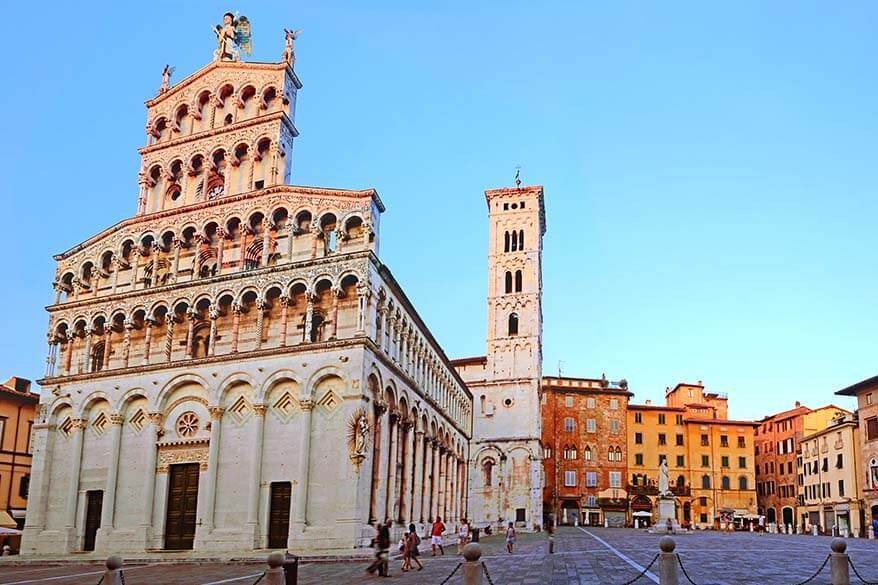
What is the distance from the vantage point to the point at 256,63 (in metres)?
42.1

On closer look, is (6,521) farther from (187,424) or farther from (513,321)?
(513,321)

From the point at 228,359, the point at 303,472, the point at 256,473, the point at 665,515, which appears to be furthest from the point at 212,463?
the point at 665,515

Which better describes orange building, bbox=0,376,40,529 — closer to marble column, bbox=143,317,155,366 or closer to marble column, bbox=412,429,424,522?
marble column, bbox=143,317,155,366

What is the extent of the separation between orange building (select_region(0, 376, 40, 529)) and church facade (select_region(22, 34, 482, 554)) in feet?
35.4

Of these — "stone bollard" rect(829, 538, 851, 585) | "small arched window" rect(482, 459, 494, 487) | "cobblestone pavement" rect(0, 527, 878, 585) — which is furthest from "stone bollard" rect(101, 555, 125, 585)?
"small arched window" rect(482, 459, 494, 487)

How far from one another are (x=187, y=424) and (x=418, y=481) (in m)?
13.4

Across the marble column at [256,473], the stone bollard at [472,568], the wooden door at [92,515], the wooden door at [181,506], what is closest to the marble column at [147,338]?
the wooden door at [181,506]

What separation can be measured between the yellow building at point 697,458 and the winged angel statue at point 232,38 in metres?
61.2

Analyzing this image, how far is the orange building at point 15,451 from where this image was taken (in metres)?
48.6

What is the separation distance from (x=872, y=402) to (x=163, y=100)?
2179 inches

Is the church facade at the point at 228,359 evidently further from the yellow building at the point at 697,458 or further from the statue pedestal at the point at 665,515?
the yellow building at the point at 697,458

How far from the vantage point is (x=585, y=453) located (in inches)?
3378

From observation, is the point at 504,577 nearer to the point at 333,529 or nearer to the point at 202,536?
the point at 333,529

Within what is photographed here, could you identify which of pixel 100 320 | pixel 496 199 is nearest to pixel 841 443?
pixel 496 199
